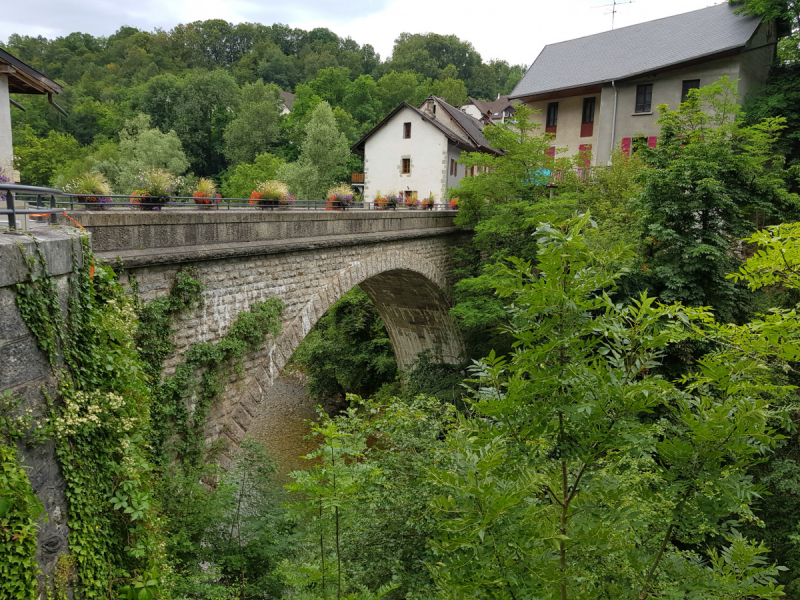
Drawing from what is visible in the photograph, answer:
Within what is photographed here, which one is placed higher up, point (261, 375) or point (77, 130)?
point (77, 130)

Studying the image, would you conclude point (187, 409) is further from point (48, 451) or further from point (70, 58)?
point (70, 58)

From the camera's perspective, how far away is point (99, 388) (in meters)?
4.90

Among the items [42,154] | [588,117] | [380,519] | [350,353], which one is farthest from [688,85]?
[42,154]

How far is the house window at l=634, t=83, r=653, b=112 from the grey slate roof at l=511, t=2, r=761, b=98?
2.43 ft

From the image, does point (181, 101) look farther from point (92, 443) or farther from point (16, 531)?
point (16, 531)

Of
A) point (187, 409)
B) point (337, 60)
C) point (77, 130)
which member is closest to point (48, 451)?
point (187, 409)

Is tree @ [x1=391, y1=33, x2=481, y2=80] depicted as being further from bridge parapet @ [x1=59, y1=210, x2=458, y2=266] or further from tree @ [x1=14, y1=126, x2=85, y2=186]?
bridge parapet @ [x1=59, y1=210, x2=458, y2=266]

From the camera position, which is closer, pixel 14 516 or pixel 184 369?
pixel 14 516

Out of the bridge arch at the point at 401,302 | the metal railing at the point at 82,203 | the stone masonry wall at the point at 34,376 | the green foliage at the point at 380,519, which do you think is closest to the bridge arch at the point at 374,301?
the bridge arch at the point at 401,302

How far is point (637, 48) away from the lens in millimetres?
21969

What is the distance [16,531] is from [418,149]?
1027 inches

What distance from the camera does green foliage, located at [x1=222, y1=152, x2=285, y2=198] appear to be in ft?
116

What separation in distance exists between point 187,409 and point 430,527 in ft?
12.5

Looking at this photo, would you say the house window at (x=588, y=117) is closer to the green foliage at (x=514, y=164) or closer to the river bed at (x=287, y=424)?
the green foliage at (x=514, y=164)
